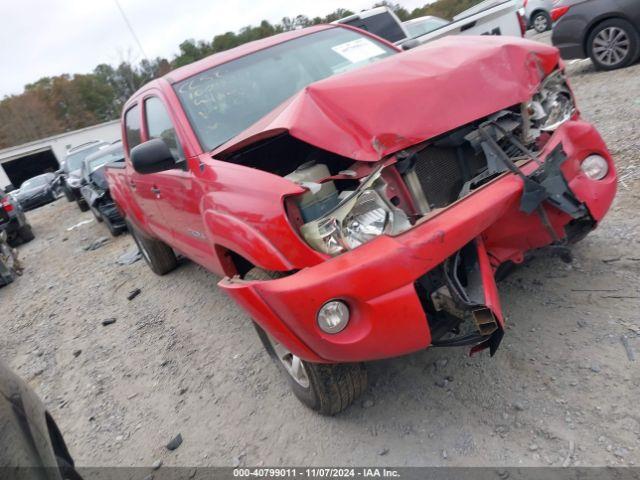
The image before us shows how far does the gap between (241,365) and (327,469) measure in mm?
1275

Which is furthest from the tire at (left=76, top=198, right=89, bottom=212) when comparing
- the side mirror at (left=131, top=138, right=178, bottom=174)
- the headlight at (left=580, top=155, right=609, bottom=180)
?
the headlight at (left=580, top=155, right=609, bottom=180)

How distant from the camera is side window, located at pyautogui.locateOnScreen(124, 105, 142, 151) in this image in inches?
173

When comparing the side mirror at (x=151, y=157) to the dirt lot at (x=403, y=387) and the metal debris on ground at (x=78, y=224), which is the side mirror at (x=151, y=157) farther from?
the metal debris on ground at (x=78, y=224)

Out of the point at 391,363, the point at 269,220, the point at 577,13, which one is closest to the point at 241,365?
the point at 391,363

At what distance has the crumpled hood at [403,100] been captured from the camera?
2389 millimetres

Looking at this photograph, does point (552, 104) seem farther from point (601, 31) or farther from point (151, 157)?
point (601, 31)

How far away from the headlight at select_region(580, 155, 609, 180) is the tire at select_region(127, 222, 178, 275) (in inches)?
175

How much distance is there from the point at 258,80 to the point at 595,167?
2.16 meters

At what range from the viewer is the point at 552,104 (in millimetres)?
2889

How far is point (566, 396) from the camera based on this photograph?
7.80 ft

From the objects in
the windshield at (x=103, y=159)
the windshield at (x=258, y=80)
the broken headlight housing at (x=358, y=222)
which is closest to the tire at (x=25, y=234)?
the windshield at (x=103, y=159)

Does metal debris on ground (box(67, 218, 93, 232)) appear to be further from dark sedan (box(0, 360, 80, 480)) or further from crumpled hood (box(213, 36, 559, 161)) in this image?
dark sedan (box(0, 360, 80, 480))

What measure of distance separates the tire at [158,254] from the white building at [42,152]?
29.0 m

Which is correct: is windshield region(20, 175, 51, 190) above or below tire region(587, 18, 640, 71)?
above
